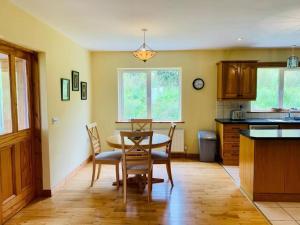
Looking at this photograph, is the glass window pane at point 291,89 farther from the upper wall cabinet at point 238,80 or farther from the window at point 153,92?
the window at point 153,92

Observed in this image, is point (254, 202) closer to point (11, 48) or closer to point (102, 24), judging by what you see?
point (102, 24)

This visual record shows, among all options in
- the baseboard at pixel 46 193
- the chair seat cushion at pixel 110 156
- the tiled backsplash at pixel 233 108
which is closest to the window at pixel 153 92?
the tiled backsplash at pixel 233 108

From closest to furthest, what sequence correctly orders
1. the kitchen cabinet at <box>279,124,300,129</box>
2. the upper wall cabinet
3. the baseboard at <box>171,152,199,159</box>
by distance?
the kitchen cabinet at <box>279,124,300,129</box> → the upper wall cabinet → the baseboard at <box>171,152,199,159</box>

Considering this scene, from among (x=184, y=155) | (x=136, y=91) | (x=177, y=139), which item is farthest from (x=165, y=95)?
(x=184, y=155)

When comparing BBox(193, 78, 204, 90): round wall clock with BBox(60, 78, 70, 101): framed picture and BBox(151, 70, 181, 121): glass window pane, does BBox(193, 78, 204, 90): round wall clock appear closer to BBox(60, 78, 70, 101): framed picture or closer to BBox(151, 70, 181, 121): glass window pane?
BBox(151, 70, 181, 121): glass window pane

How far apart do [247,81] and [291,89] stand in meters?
1.16

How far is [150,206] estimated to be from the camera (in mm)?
3004

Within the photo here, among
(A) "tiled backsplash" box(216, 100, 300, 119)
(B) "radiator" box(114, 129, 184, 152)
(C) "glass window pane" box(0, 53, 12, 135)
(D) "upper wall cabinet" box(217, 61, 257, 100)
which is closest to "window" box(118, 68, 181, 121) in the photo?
(B) "radiator" box(114, 129, 184, 152)

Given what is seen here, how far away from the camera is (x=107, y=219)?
2684mm

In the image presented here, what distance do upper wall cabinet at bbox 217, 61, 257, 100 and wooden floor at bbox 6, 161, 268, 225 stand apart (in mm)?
1814

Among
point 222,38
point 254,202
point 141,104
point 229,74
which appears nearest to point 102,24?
point 222,38

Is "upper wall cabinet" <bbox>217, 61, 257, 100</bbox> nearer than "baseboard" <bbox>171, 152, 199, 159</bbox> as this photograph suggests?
Yes

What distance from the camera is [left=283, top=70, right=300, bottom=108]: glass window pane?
5211mm

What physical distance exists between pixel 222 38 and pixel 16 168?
3.73 m
